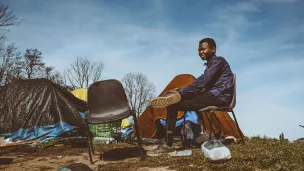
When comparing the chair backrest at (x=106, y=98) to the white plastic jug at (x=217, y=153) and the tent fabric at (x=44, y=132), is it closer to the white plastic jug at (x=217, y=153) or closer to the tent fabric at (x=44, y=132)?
the white plastic jug at (x=217, y=153)

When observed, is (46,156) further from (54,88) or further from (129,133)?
(54,88)

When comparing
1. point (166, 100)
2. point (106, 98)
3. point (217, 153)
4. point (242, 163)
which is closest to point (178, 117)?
point (106, 98)

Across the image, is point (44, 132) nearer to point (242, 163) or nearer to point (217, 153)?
point (217, 153)

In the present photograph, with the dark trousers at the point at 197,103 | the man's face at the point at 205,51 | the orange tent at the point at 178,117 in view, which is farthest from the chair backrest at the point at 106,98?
the orange tent at the point at 178,117

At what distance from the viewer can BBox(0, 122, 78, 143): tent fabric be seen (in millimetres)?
7773

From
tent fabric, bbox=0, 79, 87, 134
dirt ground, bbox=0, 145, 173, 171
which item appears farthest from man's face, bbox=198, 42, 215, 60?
tent fabric, bbox=0, 79, 87, 134

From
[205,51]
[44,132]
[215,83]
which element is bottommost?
[44,132]

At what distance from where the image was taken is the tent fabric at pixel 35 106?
324 inches

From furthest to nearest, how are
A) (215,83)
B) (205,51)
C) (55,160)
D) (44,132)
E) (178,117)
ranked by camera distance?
1. (44,132)
2. (178,117)
3. (55,160)
4. (205,51)
5. (215,83)

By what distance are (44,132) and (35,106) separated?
3.77 feet

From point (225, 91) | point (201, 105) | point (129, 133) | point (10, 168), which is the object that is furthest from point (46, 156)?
point (225, 91)

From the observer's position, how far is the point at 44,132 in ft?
Result: 25.9

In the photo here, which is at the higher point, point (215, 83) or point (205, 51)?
point (205, 51)

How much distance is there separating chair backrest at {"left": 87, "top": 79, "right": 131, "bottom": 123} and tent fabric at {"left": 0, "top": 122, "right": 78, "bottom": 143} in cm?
337
